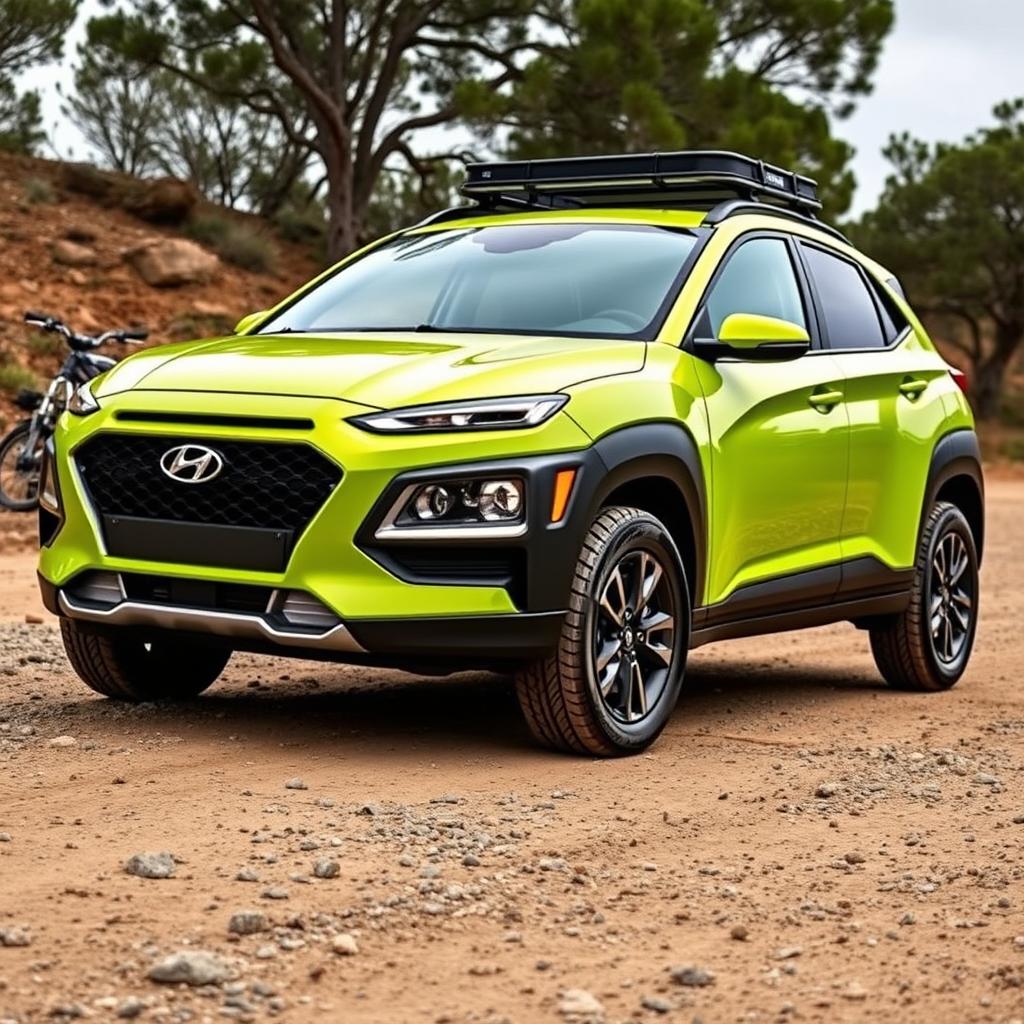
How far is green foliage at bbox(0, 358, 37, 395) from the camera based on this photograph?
20062 millimetres

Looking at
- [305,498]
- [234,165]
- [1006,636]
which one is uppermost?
[234,165]

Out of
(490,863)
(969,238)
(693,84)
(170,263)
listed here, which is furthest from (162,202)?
(490,863)

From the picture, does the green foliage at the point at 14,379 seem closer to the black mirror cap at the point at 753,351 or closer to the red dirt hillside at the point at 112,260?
the red dirt hillside at the point at 112,260

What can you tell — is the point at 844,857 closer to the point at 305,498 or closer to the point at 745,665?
the point at 305,498

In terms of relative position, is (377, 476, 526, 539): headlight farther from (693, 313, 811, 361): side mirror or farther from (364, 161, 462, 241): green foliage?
(364, 161, 462, 241): green foliage

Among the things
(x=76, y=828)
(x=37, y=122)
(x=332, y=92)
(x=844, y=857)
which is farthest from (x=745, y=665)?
(x=37, y=122)

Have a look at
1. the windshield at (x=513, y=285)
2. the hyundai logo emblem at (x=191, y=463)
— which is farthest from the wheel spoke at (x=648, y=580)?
the hyundai logo emblem at (x=191, y=463)

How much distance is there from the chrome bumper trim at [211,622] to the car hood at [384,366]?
2.21 feet

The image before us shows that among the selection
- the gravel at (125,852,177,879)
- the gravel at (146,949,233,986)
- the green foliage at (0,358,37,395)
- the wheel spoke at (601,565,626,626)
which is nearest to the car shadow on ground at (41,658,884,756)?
the wheel spoke at (601,565,626,626)

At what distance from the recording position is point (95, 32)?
27.3 m

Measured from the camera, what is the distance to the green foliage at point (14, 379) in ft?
65.8

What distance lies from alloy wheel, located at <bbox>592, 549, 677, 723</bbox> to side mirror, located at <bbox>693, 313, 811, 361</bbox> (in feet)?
2.70

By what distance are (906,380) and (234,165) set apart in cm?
2907

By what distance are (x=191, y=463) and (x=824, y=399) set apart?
2.58m
